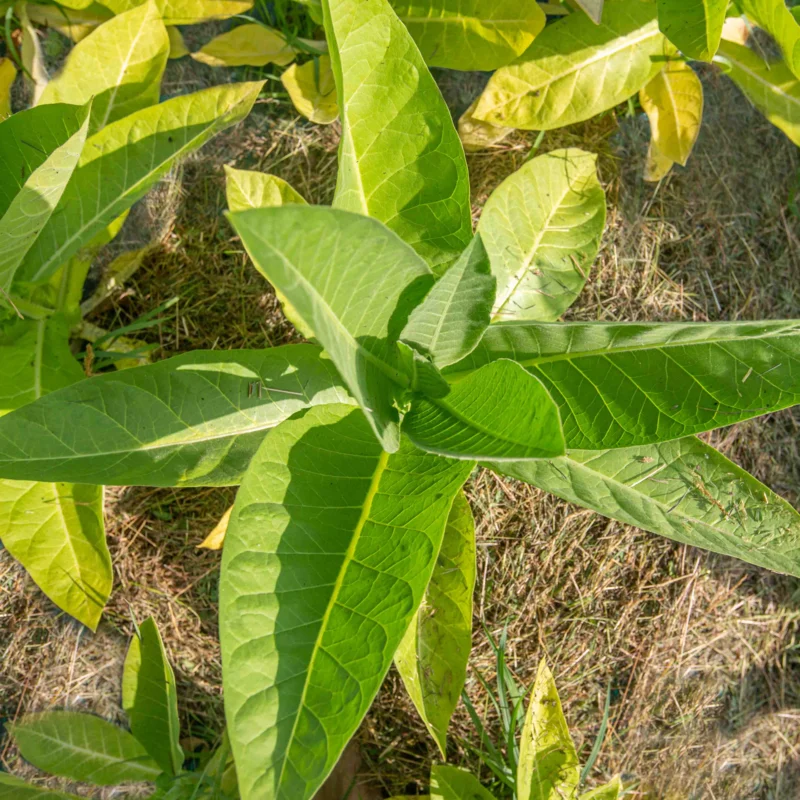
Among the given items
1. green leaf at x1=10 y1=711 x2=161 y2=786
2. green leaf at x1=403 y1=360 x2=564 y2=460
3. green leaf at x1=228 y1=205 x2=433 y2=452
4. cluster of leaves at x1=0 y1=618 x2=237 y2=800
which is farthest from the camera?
green leaf at x1=10 y1=711 x2=161 y2=786

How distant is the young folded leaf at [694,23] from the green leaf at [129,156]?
93 centimetres

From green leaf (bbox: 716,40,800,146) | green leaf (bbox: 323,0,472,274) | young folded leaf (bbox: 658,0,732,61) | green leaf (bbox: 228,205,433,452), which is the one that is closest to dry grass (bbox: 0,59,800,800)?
green leaf (bbox: 716,40,800,146)

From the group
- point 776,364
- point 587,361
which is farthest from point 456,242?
point 776,364

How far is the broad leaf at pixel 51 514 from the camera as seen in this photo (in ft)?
5.02

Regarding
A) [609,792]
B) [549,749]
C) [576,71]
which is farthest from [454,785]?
[576,71]

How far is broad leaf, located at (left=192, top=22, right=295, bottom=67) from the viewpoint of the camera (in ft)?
6.17

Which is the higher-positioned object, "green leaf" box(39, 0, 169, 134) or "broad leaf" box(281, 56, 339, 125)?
"green leaf" box(39, 0, 169, 134)

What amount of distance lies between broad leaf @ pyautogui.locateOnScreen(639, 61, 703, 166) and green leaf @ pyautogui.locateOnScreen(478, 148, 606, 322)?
0.36 metres

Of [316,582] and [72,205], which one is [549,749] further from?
[72,205]

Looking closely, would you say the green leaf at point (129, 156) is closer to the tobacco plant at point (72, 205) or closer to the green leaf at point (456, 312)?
the tobacco plant at point (72, 205)

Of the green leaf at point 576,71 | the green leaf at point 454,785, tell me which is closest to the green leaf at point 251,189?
the green leaf at point 576,71

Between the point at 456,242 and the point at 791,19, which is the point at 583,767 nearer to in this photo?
the point at 456,242

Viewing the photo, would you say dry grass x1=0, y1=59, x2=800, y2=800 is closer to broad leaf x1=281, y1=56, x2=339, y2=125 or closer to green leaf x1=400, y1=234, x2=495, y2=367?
broad leaf x1=281, y1=56, x2=339, y2=125

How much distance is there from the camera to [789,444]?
7.03 feet
